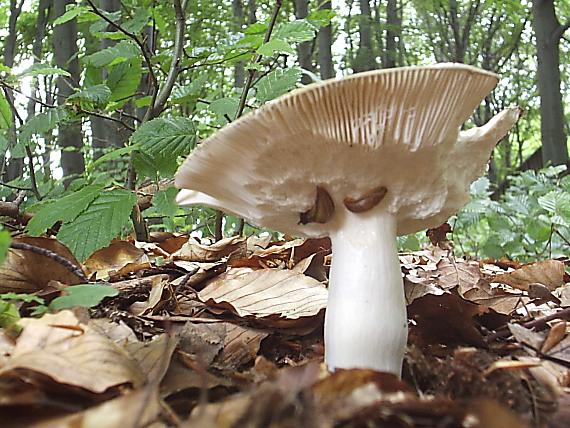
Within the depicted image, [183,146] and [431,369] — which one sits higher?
[183,146]

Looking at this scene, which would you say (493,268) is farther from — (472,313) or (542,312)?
(472,313)

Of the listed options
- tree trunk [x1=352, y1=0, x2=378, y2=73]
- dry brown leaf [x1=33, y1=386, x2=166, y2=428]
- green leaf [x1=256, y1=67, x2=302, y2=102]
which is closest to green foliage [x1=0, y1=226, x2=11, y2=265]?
dry brown leaf [x1=33, y1=386, x2=166, y2=428]

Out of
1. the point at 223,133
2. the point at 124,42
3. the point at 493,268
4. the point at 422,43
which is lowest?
the point at 493,268

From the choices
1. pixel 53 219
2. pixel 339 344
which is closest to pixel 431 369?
pixel 339 344

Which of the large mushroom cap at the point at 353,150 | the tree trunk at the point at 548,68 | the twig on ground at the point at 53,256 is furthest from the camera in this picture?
the tree trunk at the point at 548,68

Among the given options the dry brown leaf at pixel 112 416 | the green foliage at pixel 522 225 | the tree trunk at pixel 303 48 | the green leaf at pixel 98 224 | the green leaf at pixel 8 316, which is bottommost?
the green foliage at pixel 522 225

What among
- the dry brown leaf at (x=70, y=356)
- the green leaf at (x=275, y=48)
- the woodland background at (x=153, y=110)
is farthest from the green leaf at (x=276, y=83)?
the dry brown leaf at (x=70, y=356)

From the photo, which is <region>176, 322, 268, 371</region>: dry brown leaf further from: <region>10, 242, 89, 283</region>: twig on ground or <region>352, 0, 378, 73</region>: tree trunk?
<region>352, 0, 378, 73</region>: tree trunk

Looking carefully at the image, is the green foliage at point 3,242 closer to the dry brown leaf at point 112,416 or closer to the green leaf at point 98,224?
the dry brown leaf at point 112,416
